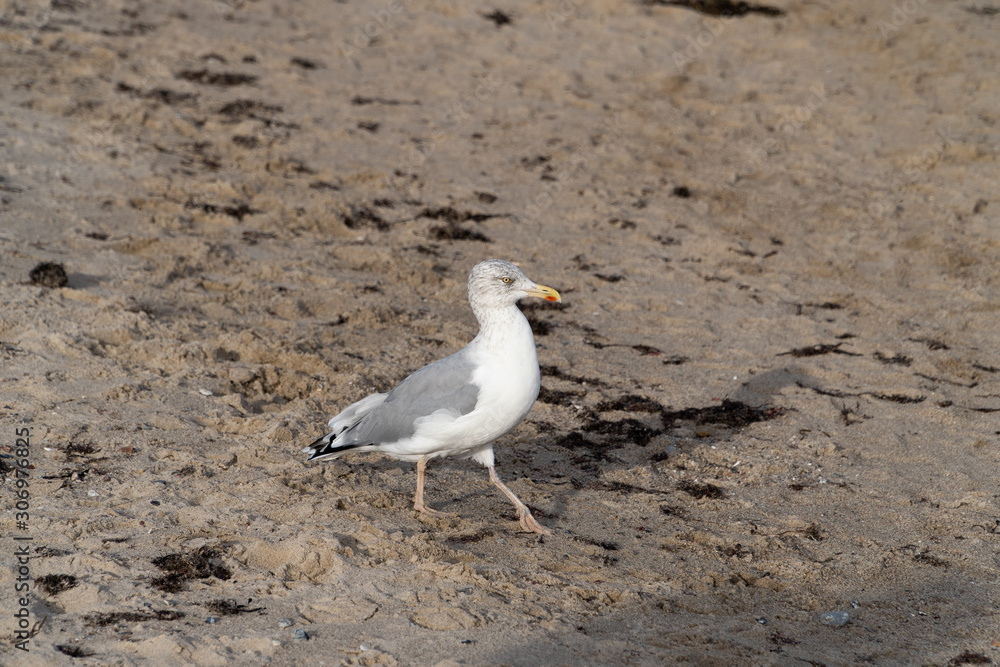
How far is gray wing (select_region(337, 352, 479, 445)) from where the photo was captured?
417 cm

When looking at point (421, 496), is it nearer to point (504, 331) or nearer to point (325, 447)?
point (325, 447)

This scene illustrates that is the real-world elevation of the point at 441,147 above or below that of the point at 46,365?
above

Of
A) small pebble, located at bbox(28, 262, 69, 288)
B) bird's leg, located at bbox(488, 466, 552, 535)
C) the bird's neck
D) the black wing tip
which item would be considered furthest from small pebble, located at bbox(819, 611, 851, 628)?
small pebble, located at bbox(28, 262, 69, 288)

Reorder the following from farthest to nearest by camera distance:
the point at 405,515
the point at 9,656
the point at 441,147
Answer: the point at 441,147, the point at 405,515, the point at 9,656

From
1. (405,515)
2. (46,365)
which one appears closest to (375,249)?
(46,365)

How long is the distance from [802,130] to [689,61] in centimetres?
194

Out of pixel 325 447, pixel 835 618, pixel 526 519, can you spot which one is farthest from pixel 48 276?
pixel 835 618

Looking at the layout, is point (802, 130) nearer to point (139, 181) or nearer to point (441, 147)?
point (441, 147)

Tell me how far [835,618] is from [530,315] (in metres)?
3.57

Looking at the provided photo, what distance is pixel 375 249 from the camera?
23.7ft

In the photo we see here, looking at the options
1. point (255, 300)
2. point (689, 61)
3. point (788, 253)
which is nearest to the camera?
point (255, 300)

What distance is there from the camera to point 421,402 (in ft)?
14.0

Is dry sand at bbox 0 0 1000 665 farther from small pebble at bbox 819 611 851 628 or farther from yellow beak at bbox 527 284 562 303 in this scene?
yellow beak at bbox 527 284 562 303

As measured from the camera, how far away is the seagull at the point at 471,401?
4129 millimetres
